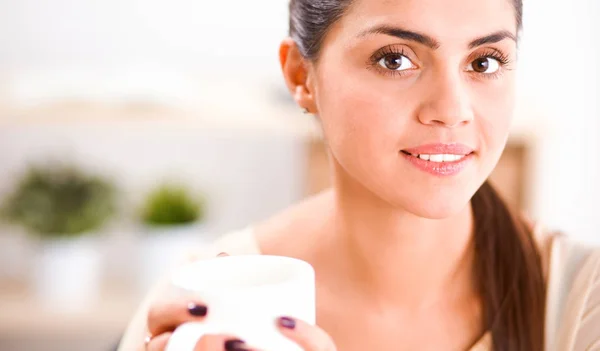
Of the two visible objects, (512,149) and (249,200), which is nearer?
(512,149)

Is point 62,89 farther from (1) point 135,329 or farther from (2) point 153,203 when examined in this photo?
(1) point 135,329

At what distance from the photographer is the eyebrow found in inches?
29.6

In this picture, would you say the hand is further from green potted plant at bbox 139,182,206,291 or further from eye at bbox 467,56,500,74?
green potted plant at bbox 139,182,206,291

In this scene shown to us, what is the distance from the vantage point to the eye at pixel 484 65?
78 cm

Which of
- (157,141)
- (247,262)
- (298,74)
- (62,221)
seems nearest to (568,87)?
(157,141)

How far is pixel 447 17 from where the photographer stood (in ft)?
2.45

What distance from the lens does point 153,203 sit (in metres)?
2.11

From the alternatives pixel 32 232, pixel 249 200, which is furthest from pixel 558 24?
pixel 32 232

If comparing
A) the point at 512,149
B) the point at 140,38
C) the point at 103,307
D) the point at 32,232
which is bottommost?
the point at 103,307

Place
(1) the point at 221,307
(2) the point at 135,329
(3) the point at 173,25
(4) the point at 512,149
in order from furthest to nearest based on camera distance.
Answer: (3) the point at 173,25 → (4) the point at 512,149 → (2) the point at 135,329 → (1) the point at 221,307

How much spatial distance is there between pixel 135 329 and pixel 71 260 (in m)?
1.20

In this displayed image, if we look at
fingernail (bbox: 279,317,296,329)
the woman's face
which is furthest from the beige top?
fingernail (bbox: 279,317,296,329)

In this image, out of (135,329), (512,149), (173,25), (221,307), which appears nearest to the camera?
(221,307)

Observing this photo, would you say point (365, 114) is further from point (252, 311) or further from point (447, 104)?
point (252, 311)
